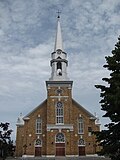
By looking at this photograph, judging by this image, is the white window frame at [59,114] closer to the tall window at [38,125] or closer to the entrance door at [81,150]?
the tall window at [38,125]

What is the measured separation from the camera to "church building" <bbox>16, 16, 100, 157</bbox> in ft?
151

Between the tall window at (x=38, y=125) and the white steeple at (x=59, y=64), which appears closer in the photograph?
the tall window at (x=38, y=125)

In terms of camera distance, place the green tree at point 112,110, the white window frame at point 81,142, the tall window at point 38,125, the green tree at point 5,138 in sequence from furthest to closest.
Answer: the tall window at point 38,125, the white window frame at point 81,142, the green tree at point 5,138, the green tree at point 112,110

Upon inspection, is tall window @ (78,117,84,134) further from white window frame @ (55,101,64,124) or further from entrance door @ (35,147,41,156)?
entrance door @ (35,147,41,156)

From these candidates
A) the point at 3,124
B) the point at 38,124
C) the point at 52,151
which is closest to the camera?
the point at 3,124

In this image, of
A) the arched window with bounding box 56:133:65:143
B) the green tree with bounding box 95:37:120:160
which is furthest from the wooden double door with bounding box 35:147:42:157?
the green tree with bounding box 95:37:120:160

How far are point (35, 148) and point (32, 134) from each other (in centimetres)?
231

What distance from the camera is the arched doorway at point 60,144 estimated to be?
4562 cm

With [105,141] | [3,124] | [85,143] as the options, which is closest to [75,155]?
[85,143]

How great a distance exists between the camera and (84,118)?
4862cm

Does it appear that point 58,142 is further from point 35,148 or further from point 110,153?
point 110,153

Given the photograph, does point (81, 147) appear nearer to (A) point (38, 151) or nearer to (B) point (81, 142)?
(B) point (81, 142)

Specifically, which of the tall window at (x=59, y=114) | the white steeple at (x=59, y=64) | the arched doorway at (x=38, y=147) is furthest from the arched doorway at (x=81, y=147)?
the white steeple at (x=59, y=64)

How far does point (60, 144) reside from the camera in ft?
151
